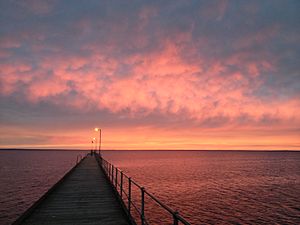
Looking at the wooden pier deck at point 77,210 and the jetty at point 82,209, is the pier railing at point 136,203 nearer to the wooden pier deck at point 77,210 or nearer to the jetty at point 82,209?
the jetty at point 82,209

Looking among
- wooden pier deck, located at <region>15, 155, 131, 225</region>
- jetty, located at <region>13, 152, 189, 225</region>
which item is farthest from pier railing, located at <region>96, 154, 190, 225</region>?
wooden pier deck, located at <region>15, 155, 131, 225</region>

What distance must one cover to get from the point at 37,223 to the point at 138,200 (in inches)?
656

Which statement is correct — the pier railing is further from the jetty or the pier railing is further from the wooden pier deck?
the wooden pier deck

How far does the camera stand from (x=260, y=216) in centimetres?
1964

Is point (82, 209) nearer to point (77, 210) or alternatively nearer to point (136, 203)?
point (77, 210)

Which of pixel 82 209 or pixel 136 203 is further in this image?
pixel 136 203

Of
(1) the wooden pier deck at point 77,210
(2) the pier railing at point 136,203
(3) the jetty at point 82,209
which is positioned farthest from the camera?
(1) the wooden pier deck at point 77,210

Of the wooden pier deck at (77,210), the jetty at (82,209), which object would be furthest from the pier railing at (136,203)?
the wooden pier deck at (77,210)

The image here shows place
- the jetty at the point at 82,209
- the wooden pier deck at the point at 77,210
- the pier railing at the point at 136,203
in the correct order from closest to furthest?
the pier railing at the point at 136,203
the jetty at the point at 82,209
the wooden pier deck at the point at 77,210

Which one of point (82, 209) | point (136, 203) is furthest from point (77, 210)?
point (136, 203)

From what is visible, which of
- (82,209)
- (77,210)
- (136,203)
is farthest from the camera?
(136,203)

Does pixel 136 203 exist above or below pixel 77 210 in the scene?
below

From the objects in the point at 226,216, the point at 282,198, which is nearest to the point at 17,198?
the point at 226,216

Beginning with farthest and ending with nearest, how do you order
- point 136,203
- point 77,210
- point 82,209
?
point 136,203 < point 82,209 < point 77,210
